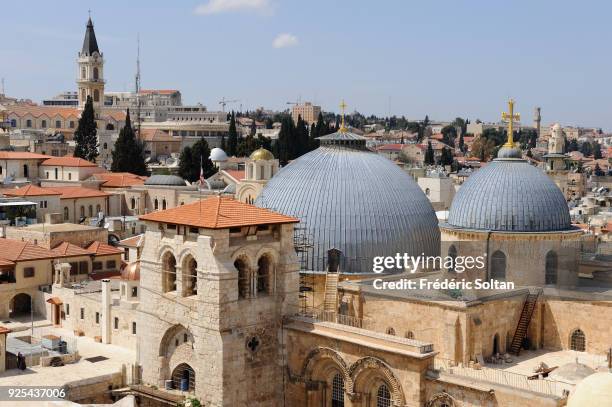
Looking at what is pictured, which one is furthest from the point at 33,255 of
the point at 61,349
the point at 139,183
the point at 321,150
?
the point at 139,183

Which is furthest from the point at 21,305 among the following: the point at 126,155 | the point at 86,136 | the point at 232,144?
the point at 232,144

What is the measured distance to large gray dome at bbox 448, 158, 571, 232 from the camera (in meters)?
26.5

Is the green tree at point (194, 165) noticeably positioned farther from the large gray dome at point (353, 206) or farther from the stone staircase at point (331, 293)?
the stone staircase at point (331, 293)

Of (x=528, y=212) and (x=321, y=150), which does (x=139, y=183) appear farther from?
(x=528, y=212)

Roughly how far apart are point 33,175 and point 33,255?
28.3 metres

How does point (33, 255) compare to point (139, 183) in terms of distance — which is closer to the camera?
point (33, 255)

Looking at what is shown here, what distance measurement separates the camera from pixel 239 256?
75.1ft

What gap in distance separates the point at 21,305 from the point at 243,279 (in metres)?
17.0

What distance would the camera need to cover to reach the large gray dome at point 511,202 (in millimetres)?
26516

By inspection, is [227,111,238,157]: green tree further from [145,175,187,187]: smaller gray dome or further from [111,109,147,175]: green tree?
[145,175,187,187]: smaller gray dome

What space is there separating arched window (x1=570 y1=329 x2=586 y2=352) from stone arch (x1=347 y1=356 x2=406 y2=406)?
284 inches

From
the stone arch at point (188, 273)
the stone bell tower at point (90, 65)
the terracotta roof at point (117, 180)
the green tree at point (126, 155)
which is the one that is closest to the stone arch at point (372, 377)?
the stone arch at point (188, 273)

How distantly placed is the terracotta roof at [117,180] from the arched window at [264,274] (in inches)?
1526

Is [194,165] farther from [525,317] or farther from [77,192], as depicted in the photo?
[525,317]
